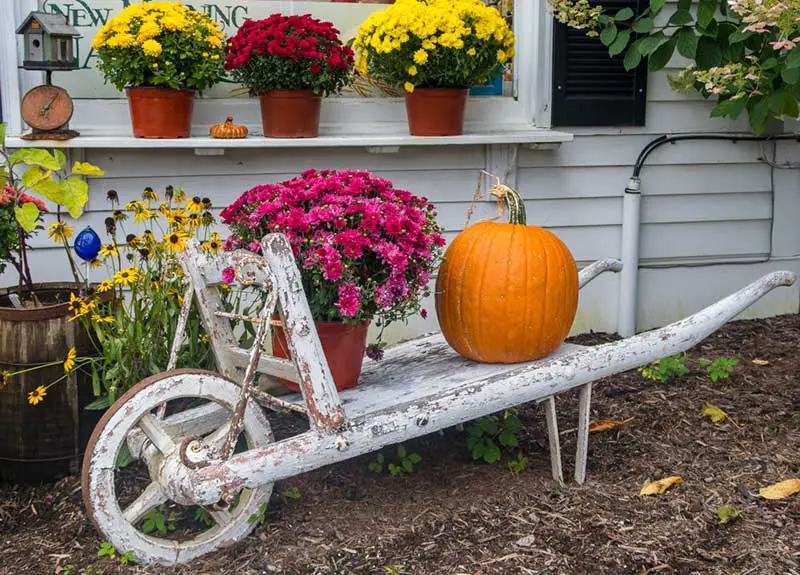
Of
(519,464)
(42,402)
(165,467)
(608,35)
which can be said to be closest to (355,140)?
(608,35)

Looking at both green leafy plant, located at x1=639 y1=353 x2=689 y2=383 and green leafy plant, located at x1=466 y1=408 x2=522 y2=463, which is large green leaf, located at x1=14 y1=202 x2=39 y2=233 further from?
green leafy plant, located at x1=639 y1=353 x2=689 y2=383

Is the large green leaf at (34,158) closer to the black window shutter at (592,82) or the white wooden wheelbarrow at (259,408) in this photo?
the white wooden wheelbarrow at (259,408)

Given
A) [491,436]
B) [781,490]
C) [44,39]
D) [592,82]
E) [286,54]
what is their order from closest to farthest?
[781,490]
[491,436]
[44,39]
[286,54]
[592,82]

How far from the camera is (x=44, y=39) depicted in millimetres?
3312

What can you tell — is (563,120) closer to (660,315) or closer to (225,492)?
(660,315)

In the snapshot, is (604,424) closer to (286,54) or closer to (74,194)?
(286,54)

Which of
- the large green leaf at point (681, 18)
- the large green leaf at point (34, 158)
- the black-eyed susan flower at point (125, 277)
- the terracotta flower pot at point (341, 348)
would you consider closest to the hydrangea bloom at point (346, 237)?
the terracotta flower pot at point (341, 348)

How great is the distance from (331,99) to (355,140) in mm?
281

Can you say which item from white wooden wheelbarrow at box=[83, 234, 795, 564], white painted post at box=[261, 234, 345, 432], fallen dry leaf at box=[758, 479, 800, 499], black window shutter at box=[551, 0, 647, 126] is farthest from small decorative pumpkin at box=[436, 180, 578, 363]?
black window shutter at box=[551, 0, 647, 126]

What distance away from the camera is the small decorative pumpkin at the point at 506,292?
2664 mm

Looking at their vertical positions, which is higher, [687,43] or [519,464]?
[687,43]

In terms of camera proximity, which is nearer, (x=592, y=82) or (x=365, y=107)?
(x=365, y=107)

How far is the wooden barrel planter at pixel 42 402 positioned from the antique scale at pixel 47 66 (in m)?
0.78

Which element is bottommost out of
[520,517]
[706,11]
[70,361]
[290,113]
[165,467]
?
[520,517]
